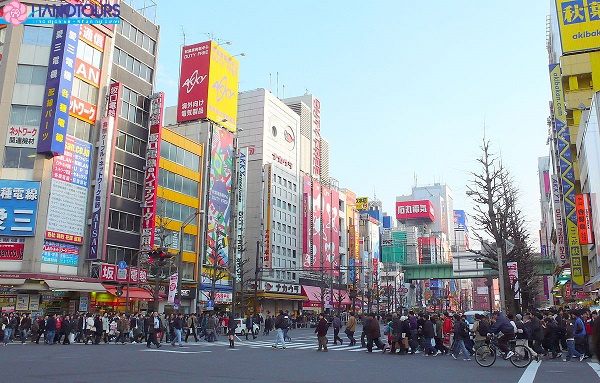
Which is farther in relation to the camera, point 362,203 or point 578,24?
point 362,203

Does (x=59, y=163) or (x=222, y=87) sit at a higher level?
(x=222, y=87)

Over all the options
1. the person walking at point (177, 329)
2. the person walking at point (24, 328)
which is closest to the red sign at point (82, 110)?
the person walking at point (24, 328)

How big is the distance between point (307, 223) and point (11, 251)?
47990mm

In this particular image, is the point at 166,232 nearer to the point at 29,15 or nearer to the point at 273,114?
the point at 29,15

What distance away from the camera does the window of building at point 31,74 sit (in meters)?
36.7

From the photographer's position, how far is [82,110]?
38.4 m

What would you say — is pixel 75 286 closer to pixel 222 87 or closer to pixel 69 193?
pixel 69 193

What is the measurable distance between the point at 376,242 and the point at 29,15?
281ft

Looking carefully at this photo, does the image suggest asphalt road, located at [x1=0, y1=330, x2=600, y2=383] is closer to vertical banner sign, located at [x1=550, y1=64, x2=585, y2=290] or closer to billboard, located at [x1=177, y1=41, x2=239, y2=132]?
vertical banner sign, located at [x1=550, y1=64, x2=585, y2=290]

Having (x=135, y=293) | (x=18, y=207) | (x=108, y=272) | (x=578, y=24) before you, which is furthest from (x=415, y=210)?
(x=18, y=207)

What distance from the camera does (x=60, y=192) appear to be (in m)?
36.6

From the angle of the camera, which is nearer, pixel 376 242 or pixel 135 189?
pixel 135 189

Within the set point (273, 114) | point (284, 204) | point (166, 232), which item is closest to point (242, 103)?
point (273, 114)

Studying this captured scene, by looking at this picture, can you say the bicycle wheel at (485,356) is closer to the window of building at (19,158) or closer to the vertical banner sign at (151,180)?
the window of building at (19,158)
